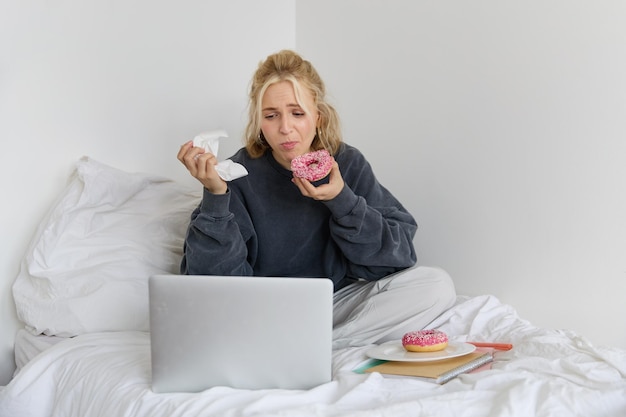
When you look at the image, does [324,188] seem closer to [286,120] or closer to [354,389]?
[286,120]

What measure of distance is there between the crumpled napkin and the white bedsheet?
0.46 meters

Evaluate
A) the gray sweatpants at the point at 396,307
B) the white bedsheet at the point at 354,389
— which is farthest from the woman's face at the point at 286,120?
the white bedsheet at the point at 354,389

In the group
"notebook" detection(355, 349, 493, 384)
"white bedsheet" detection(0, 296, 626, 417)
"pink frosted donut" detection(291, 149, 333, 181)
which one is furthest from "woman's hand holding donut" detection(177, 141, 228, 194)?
"notebook" detection(355, 349, 493, 384)

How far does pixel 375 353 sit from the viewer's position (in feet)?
5.58

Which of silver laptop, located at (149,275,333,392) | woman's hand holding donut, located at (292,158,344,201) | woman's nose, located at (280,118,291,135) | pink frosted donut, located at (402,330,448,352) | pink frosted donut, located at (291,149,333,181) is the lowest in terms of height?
pink frosted donut, located at (402,330,448,352)

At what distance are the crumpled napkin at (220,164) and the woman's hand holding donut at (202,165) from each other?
0.01 meters

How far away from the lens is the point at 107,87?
96.6 inches

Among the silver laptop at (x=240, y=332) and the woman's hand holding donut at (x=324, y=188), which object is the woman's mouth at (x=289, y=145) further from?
the silver laptop at (x=240, y=332)

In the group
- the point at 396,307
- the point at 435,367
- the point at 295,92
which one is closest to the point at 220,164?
the point at 295,92

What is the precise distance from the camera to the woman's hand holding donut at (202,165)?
182 centimetres

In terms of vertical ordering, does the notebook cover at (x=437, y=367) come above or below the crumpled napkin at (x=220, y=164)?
below

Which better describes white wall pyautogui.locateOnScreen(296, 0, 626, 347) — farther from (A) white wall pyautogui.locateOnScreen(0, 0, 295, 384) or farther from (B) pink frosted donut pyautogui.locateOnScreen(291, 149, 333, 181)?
(B) pink frosted donut pyautogui.locateOnScreen(291, 149, 333, 181)

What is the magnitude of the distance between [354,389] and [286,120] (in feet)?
2.86

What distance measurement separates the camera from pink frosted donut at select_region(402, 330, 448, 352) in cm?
166
